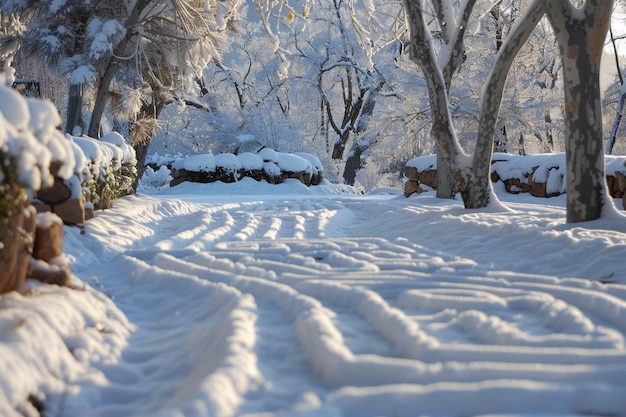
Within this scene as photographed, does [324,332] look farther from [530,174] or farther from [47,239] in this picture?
[530,174]

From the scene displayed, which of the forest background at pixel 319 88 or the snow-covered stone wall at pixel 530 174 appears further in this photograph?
the forest background at pixel 319 88

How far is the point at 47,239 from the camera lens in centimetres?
309

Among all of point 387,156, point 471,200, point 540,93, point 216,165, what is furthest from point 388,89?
point 471,200

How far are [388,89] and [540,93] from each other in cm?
738

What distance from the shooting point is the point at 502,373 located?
2143mm

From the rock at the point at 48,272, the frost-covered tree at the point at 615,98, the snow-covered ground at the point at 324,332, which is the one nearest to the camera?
the snow-covered ground at the point at 324,332

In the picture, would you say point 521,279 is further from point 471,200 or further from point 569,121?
point 471,200

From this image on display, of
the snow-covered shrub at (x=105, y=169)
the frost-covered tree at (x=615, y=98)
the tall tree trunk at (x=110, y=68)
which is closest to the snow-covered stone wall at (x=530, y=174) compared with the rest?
the frost-covered tree at (x=615, y=98)

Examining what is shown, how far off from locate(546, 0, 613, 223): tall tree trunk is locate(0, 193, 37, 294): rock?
5.04 m

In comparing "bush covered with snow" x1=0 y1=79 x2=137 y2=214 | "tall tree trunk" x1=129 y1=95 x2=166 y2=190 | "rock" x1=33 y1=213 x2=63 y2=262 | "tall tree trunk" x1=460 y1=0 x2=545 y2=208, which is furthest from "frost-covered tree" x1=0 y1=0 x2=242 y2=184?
"bush covered with snow" x1=0 y1=79 x2=137 y2=214

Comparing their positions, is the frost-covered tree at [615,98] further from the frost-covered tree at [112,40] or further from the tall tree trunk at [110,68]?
the tall tree trunk at [110,68]

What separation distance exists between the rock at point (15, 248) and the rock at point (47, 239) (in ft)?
0.80

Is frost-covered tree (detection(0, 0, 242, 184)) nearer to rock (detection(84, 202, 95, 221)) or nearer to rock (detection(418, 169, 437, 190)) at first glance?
rock (detection(418, 169, 437, 190))

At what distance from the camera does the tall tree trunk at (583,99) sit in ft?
18.8
